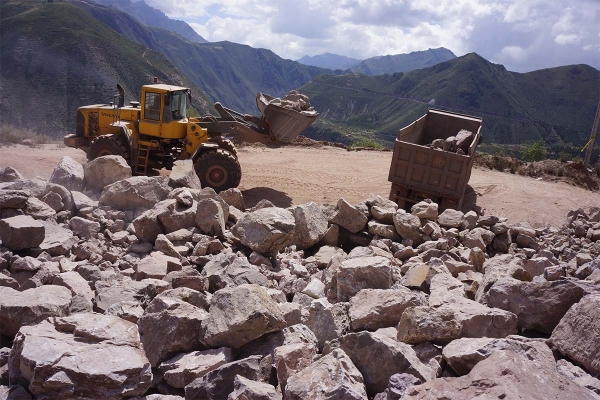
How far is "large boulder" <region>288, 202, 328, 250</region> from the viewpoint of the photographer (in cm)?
741

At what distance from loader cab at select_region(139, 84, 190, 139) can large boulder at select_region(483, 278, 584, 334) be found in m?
8.16

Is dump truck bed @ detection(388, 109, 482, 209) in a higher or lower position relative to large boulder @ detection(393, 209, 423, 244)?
higher

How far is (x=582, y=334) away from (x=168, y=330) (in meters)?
3.13

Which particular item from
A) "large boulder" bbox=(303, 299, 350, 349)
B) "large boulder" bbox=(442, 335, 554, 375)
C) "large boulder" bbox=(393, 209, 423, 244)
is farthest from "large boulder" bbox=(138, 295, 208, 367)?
"large boulder" bbox=(393, 209, 423, 244)

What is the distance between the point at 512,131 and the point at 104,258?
68.7 meters

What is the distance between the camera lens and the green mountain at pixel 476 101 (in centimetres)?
6656

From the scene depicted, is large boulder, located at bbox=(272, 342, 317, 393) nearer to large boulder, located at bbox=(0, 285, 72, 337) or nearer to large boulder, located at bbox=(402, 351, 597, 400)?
large boulder, located at bbox=(402, 351, 597, 400)

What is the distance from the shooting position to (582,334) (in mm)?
3629

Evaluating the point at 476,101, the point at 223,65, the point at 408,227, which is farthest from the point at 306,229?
the point at 223,65

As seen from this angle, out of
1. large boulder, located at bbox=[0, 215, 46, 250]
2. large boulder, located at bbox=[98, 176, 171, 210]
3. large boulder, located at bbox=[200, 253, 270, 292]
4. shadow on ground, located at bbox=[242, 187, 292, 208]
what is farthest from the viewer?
shadow on ground, located at bbox=[242, 187, 292, 208]

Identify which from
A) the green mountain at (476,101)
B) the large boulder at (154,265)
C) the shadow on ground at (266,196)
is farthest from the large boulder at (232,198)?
the green mountain at (476,101)

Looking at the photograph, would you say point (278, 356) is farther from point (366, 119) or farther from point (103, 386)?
point (366, 119)

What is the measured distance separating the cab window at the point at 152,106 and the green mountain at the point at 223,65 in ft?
240

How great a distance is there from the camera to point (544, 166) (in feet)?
55.7
